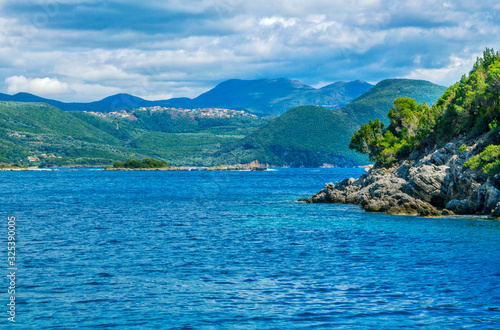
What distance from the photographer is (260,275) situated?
26.1 metres

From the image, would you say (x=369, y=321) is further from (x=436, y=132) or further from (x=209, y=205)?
(x=436, y=132)

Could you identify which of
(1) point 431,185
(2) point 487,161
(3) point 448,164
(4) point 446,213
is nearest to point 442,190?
(1) point 431,185

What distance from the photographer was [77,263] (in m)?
29.1

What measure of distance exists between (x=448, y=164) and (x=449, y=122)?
15.5 m

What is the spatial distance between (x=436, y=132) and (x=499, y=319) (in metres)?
58.5

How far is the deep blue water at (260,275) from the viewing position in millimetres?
19031

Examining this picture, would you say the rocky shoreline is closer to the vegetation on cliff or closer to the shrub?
the shrub

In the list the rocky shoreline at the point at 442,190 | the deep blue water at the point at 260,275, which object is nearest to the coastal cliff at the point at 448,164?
the rocky shoreline at the point at 442,190

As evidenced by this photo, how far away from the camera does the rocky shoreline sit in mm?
49031

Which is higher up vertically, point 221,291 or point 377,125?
point 377,125

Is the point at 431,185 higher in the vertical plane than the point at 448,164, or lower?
lower

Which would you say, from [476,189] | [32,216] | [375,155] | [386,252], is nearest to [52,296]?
[386,252]

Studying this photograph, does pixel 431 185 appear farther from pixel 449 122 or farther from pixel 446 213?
pixel 449 122

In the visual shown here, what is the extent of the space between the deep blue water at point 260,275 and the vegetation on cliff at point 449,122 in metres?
16.6
